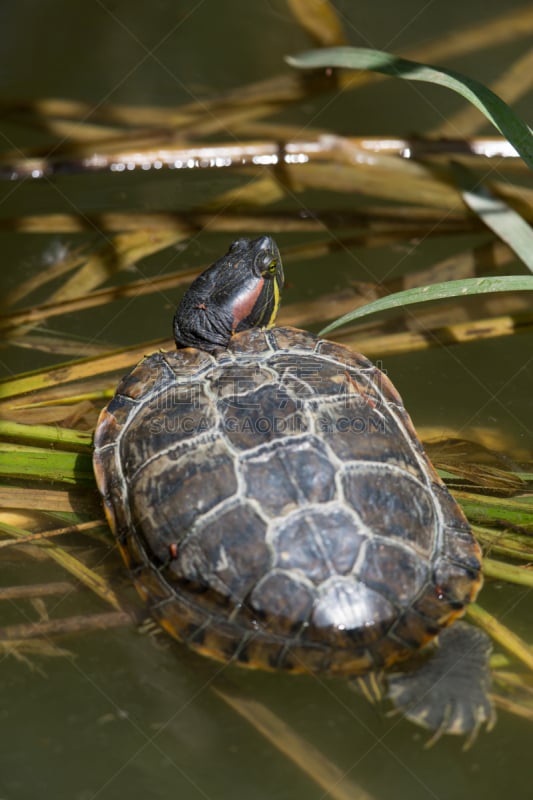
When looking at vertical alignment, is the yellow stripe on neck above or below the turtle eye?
below

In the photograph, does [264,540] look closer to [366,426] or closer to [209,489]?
[209,489]

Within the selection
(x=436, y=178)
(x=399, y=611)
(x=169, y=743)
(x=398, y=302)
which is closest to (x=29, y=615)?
(x=169, y=743)

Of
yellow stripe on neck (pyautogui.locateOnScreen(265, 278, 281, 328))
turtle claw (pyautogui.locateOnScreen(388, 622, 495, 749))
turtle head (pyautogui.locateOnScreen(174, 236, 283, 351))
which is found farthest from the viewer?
yellow stripe on neck (pyautogui.locateOnScreen(265, 278, 281, 328))

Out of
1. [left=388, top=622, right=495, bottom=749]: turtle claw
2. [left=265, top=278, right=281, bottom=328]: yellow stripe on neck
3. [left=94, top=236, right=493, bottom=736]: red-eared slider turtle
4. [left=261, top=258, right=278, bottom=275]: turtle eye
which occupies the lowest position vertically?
[left=388, top=622, right=495, bottom=749]: turtle claw

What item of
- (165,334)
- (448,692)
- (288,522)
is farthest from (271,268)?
(448,692)

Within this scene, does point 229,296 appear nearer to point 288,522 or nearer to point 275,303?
point 275,303

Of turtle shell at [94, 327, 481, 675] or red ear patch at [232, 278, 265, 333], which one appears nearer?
turtle shell at [94, 327, 481, 675]

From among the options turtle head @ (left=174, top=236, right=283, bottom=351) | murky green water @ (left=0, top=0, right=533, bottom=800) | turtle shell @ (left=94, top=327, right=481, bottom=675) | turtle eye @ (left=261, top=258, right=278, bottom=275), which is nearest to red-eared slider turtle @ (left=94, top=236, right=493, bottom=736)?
turtle shell @ (left=94, top=327, right=481, bottom=675)

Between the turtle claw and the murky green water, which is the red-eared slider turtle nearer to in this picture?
the turtle claw
